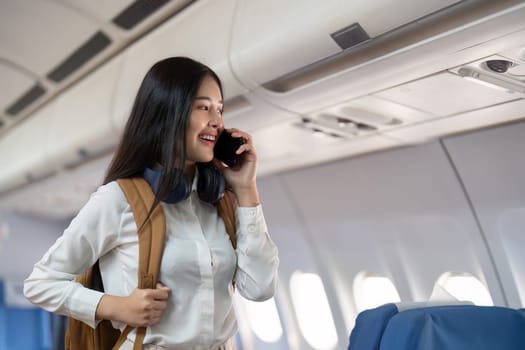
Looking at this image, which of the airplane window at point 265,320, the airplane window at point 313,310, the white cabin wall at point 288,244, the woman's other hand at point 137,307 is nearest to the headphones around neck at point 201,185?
the woman's other hand at point 137,307

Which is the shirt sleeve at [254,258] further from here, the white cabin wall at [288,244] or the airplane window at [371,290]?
the white cabin wall at [288,244]

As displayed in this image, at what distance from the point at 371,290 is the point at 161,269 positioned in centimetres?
284

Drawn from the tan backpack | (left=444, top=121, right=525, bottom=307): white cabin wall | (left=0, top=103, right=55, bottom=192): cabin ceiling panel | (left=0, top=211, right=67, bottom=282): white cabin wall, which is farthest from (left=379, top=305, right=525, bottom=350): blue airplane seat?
(left=0, top=211, right=67, bottom=282): white cabin wall

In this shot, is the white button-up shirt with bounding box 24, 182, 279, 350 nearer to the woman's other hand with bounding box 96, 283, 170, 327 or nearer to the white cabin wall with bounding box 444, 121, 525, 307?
the woman's other hand with bounding box 96, 283, 170, 327

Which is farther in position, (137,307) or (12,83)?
(12,83)

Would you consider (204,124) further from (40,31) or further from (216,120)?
(40,31)

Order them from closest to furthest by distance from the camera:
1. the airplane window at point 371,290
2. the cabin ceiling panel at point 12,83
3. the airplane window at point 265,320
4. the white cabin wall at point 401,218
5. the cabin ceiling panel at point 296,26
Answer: the cabin ceiling panel at point 296,26 → the white cabin wall at point 401,218 → the airplane window at point 371,290 → the cabin ceiling panel at point 12,83 → the airplane window at point 265,320

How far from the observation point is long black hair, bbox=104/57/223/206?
1.42 meters

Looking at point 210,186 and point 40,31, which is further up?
point 40,31

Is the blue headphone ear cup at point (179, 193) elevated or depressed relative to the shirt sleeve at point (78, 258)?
elevated

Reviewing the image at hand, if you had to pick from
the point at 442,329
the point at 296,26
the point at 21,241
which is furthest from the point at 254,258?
the point at 21,241

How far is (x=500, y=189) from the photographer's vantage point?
2814 mm

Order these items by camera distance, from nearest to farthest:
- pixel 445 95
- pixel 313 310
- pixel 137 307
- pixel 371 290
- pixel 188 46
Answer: pixel 137 307 < pixel 445 95 < pixel 188 46 < pixel 371 290 < pixel 313 310

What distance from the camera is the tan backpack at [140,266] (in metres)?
1.35
